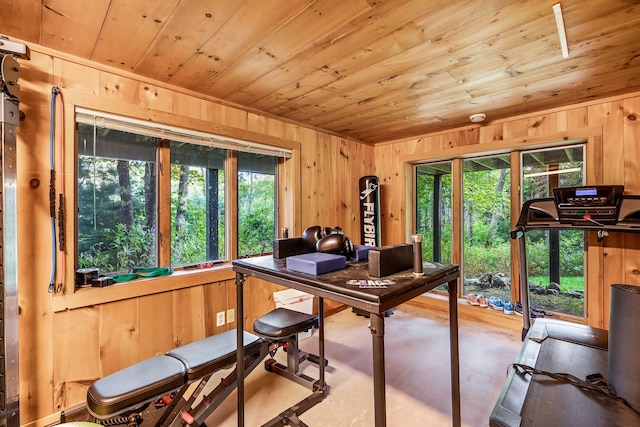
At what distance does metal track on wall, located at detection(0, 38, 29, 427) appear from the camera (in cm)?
146

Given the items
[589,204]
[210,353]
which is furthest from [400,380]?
[589,204]

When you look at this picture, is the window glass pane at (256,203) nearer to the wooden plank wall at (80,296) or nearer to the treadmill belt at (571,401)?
the wooden plank wall at (80,296)

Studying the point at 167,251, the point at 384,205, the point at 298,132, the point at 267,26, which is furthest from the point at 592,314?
the point at 167,251

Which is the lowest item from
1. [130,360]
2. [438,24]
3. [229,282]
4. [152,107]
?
[130,360]

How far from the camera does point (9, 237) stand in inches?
59.1

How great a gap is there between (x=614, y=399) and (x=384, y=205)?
10.1 ft

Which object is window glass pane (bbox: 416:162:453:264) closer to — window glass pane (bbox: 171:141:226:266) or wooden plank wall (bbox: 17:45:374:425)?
wooden plank wall (bbox: 17:45:374:425)

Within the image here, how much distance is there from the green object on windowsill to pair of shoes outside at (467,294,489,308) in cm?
329

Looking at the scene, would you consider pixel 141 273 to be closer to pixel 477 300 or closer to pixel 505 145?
pixel 477 300

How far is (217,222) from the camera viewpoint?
9.02 feet

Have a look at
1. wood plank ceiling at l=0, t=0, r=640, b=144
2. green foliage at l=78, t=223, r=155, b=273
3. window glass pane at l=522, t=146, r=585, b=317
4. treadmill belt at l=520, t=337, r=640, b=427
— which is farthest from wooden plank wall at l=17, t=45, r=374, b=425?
window glass pane at l=522, t=146, r=585, b=317

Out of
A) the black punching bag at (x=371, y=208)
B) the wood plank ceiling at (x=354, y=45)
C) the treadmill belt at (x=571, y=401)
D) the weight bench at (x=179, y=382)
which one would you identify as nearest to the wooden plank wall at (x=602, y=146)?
the wood plank ceiling at (x=354, y=45)

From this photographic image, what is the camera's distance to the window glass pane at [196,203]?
97.2 inches

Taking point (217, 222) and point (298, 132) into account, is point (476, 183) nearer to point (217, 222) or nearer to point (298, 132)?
point (298, 132)
